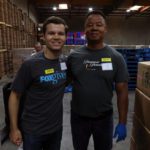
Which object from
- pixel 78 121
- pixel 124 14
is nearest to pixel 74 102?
pixel 78 121

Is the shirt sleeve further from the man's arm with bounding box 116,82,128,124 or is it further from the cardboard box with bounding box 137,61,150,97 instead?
the cardboard box with bounding box 137,61,150,97

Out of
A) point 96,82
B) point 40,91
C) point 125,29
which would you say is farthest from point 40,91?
point 125,29

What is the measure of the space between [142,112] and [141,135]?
0.83 feet

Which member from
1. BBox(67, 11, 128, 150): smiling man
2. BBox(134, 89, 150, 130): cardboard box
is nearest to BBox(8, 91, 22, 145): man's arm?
BBox(67, 11, 128, 150): smiling man

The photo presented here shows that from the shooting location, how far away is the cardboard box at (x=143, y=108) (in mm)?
2078

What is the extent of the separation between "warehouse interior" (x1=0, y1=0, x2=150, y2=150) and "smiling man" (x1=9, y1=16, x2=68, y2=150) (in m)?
0.37

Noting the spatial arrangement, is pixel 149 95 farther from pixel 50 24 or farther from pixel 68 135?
pixel 68 135

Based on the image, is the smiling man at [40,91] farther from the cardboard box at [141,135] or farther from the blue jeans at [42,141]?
the cardboard box at [141,135]

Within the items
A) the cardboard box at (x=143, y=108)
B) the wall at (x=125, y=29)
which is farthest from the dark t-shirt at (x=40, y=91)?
the wall at (x=125, y=29)

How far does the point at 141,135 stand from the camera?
2285 mm

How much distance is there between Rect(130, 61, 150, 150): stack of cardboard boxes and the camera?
210 centimetres

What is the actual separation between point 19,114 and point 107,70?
0.92 metres

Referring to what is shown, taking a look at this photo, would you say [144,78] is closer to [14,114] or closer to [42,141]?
[42,141]

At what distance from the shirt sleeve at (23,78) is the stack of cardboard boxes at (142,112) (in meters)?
1.14
